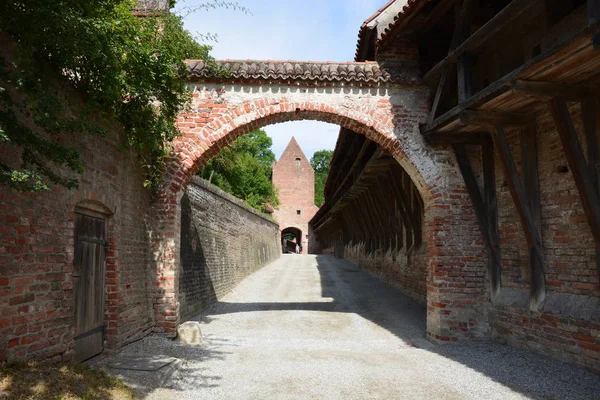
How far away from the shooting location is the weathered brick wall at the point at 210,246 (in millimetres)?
9922

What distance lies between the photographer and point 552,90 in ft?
16.9

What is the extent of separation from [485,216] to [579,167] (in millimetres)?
2406

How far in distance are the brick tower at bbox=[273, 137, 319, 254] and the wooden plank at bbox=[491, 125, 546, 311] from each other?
1435 inches

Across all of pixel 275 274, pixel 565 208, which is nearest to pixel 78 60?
pixel 565 208

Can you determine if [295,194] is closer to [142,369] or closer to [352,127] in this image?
[352,127]

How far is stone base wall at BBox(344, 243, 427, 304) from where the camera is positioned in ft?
36.4

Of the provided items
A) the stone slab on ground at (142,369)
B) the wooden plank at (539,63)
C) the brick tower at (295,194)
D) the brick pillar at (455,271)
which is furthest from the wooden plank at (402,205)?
the brick tower at (295,194)

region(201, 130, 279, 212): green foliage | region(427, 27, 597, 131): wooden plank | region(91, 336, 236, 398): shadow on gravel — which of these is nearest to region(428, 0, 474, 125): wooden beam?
region(427, 27, 597, 131): wooden plank

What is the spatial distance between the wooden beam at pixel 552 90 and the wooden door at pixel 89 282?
532cm

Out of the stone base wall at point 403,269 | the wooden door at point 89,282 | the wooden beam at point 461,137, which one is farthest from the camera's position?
the stone base wall at point 403,269

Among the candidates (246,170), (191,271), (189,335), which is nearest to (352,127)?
(189,335)

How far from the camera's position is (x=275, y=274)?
63.2 feet

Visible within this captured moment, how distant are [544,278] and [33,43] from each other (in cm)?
650

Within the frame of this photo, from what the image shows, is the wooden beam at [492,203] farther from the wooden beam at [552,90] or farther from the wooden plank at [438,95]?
the wooden beam at [552,90]
